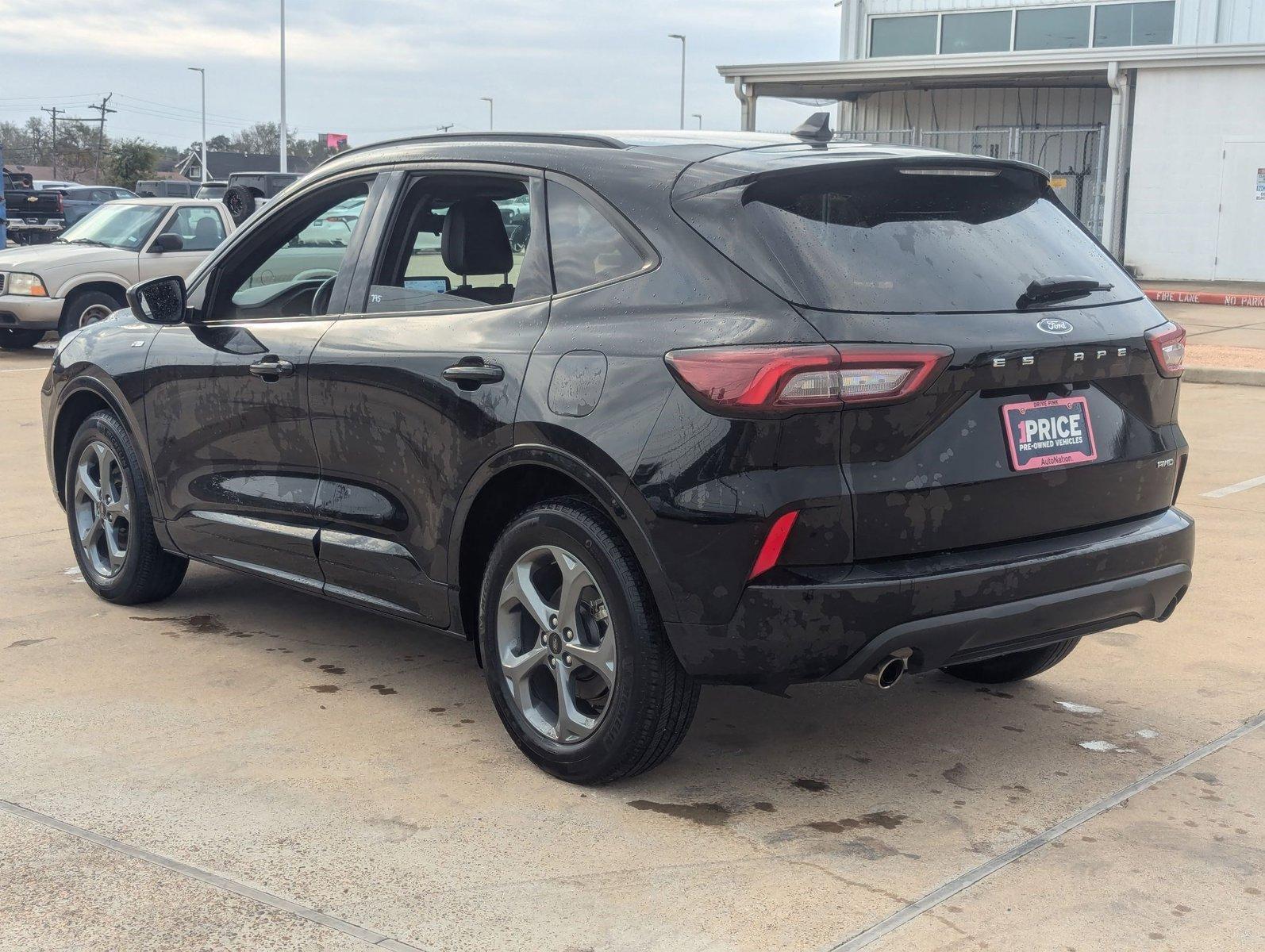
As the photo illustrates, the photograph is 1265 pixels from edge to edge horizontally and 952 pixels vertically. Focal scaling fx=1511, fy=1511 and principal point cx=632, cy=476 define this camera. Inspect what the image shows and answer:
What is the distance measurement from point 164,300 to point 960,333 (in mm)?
3035

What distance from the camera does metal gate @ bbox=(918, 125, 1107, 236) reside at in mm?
29453

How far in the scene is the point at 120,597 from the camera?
19.3 feet

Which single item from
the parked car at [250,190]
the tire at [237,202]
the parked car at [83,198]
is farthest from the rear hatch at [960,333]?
the parked car at [83,198]

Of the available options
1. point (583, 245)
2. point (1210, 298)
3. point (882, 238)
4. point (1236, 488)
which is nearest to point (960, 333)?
point (882, 238)

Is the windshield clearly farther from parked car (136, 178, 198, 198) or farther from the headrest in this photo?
parked car (136, 178, 198, 198)

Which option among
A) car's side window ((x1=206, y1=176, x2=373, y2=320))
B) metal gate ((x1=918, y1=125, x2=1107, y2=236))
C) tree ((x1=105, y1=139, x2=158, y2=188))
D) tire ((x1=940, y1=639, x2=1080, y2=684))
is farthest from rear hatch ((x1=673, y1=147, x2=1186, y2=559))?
tree ((x1=105, y1=139, x2=158, y2=188))

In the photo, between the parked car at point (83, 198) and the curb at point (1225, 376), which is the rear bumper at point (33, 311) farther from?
the parked car at point (83, 198)

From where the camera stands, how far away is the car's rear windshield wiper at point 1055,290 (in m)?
3.90

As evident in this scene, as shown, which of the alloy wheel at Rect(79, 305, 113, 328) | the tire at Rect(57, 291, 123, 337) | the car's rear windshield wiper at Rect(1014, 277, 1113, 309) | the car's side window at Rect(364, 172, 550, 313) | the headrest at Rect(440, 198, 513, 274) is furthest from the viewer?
the alloy wheel at Rect(79, 305, 113, 328)

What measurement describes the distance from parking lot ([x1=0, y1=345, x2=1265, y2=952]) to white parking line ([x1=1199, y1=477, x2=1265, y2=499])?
8.75ft

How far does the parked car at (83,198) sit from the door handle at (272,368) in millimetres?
29906

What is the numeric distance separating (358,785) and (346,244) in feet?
5.80

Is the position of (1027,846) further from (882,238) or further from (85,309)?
(85,309)

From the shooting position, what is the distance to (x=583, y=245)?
4117 millimetres
